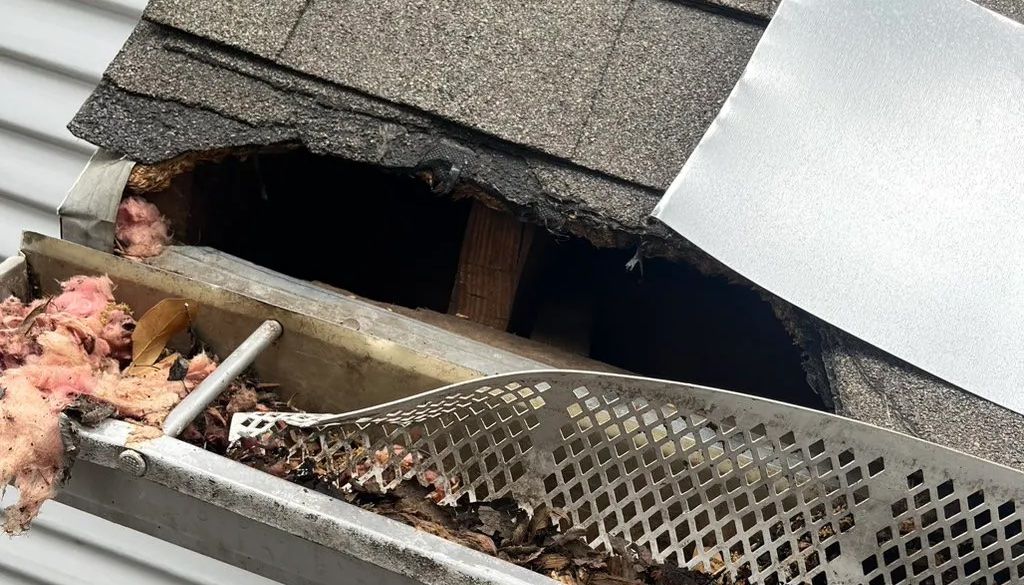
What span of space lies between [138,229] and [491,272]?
0.73m

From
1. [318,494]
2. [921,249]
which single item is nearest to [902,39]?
[921,249]

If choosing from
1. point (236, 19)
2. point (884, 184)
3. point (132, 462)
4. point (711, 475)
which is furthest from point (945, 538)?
point (236, 19)

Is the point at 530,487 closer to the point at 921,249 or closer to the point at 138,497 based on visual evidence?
the point at 138,497

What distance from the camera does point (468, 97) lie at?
1.58m

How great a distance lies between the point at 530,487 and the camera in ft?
4.16

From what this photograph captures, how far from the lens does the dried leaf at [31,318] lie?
1.33 m

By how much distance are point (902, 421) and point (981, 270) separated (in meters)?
0.32

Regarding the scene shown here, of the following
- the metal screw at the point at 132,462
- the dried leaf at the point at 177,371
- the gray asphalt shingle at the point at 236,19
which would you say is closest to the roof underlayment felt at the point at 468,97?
the gray asphalt shingle at the point at 236,19

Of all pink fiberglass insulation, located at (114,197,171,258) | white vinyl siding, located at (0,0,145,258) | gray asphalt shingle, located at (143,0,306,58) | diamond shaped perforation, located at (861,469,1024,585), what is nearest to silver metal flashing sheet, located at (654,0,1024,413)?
diamond shaped perforation, located at (861,469,1024,585)

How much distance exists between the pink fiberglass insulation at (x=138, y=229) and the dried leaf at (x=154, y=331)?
18 cm

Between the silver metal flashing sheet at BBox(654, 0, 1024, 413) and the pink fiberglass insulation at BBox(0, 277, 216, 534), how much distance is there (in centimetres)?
90

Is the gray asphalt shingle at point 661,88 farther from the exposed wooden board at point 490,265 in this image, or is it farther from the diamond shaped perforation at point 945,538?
the diamond shaped perforation at point 945,538

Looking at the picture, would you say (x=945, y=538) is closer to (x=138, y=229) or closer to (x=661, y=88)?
(x=661, y=88)

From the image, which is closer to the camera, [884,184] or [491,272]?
[884,184]
